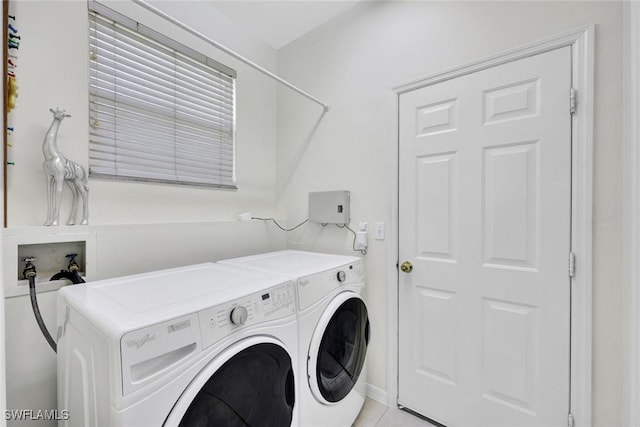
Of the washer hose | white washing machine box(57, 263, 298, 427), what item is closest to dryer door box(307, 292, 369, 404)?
white washing machine box(57, 263, 298, 427)

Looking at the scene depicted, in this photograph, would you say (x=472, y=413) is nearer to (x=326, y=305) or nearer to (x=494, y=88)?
(x=326, y=305)

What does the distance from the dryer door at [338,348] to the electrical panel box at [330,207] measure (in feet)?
1.93

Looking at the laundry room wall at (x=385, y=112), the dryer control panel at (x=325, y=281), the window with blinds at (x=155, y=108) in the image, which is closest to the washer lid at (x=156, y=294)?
the dryer control panel at (x=325, y=281)

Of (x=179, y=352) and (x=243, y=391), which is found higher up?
(x=179, y=352)

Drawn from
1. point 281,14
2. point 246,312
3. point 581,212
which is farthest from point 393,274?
point 281,14

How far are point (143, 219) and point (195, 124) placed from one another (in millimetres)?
712

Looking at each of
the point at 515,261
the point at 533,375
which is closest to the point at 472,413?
the point at 533,375

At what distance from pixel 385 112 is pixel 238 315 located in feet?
4.98

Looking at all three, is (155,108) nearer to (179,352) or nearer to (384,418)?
(179,352)

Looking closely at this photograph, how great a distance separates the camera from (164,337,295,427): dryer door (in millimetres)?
851

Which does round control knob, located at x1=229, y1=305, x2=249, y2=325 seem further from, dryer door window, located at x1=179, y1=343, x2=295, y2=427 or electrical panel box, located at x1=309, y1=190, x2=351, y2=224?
electrical panel box, located at x1=309, y1=190, x2=351, y2=224

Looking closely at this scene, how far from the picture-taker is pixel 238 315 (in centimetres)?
98

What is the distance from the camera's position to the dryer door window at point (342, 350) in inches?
55.2

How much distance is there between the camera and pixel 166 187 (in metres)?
1.78
